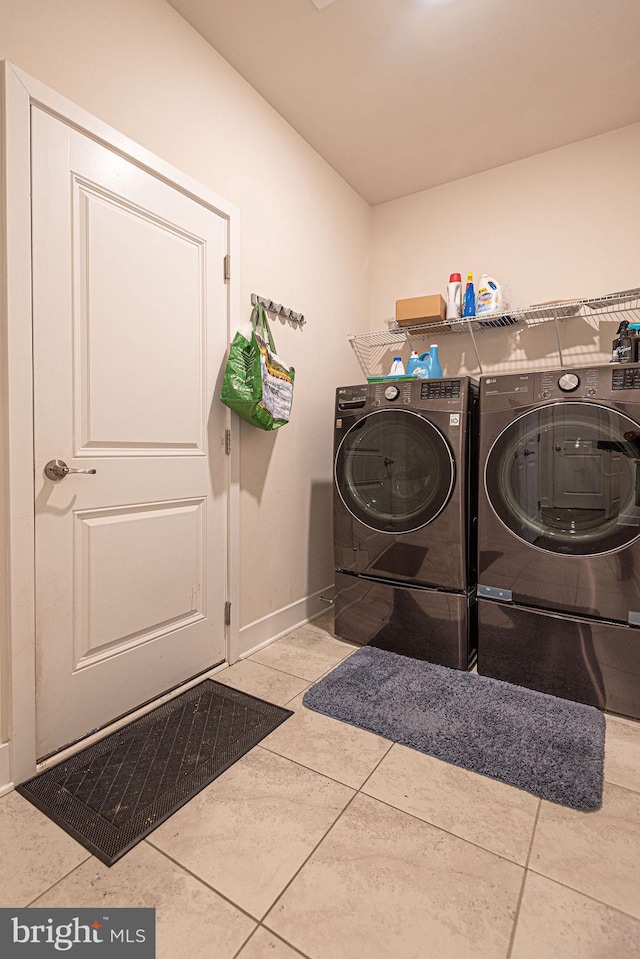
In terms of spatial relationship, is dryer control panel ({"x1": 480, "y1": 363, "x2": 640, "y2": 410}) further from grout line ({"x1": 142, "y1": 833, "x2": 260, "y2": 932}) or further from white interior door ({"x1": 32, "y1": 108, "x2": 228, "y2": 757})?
grout line ({"x1": 142, "y1": 833, "x2": 260, "y2": 932})

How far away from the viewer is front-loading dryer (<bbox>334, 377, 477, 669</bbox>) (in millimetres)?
1998

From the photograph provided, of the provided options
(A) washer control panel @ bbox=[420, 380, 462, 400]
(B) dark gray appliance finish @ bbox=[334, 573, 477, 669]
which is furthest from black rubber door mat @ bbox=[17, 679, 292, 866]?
(A) washer control panel @ bbox=[420, 380, 462, 400]

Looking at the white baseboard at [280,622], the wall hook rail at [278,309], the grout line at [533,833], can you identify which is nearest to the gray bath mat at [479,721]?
the grout line at [533,833]

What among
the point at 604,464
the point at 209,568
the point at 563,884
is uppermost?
the point at 604,464

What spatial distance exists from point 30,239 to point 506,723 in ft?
6.88

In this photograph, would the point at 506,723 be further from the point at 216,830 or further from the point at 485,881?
the point at 216,830

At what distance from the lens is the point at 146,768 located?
1.40 meters

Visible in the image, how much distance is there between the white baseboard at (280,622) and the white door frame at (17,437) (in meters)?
0.94

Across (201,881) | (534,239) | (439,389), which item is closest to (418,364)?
(439,389)

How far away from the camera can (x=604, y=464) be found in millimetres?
1715

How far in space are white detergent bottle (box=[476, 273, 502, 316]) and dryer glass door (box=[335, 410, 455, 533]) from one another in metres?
0.87

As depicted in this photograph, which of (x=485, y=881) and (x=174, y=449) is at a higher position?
(x=174, y=449)

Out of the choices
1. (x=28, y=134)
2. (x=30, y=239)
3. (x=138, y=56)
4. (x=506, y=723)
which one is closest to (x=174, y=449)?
(x=30, y=239)

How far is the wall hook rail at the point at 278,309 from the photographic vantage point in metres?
2.17
